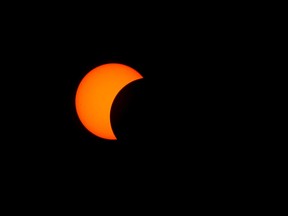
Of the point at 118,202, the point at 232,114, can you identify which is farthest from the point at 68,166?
the point at 232,114

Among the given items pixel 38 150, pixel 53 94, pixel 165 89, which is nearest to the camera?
pixel 165 89

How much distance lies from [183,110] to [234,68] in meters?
0.93

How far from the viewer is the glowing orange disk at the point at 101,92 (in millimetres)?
1251

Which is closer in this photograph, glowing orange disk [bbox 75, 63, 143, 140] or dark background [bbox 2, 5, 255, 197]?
glowing orange disk [bbox 75, 63, 143, 140]

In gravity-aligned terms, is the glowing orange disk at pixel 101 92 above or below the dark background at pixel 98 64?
below

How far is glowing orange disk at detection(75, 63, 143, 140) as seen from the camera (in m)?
1.25

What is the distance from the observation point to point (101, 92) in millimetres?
1253

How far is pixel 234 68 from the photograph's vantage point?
192 centimetres

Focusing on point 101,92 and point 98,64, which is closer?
point 101,92

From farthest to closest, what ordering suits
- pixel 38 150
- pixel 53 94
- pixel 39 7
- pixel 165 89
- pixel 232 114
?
pixel 38 150 → pixel 53 94 → pixel 39 7 → pixel 232 114 → pixel 165 89

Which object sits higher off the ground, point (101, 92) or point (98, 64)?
point (98, 64)

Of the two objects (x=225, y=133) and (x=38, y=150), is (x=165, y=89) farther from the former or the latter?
(x=38, y=150)

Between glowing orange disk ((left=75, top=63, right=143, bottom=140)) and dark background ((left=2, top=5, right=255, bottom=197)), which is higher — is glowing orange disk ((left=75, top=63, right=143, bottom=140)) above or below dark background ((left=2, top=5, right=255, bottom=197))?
below

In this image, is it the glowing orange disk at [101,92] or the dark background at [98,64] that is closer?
the glowing orange disk at [101,92]
